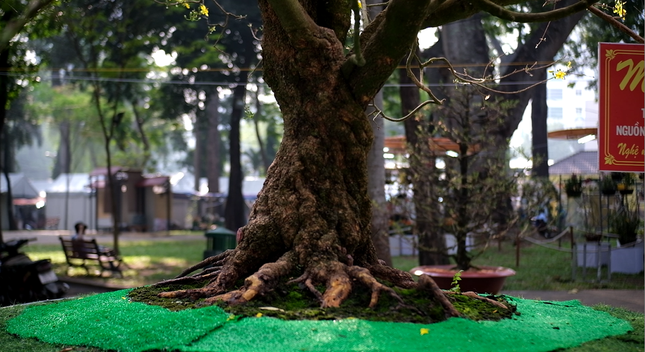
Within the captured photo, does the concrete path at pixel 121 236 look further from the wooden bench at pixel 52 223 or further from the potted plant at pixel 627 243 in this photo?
the potted plant at pixel 627 243

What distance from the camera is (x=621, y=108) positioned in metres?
5.31

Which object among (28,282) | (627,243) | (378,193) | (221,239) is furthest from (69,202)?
(627,243)

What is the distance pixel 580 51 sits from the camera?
798 inches

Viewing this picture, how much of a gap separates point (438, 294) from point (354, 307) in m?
0.61

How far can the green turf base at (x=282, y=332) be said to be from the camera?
12.9 feet

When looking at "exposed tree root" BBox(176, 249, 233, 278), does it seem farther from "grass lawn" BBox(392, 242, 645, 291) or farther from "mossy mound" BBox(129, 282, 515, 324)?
"grass lawn" BBox(392, 242, 645, 291)

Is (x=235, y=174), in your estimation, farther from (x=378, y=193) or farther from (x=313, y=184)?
(x=313, y=184)

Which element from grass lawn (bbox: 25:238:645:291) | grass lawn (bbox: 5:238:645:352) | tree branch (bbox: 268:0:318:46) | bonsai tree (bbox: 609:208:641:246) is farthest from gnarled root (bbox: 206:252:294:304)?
bonsai tree (bbox: 609:208:641:246)

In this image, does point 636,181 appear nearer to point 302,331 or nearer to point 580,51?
point 580,51

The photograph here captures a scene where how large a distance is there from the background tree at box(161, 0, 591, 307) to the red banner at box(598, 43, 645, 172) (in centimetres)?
102

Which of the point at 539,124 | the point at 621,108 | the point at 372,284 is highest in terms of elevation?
the point at 539,124

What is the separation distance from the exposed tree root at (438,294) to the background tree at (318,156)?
48cm

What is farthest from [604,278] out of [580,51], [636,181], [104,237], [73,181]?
[73,181]

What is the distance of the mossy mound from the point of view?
4.50 metres
